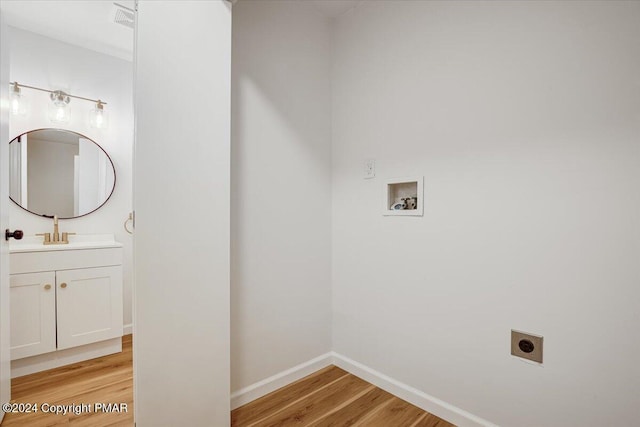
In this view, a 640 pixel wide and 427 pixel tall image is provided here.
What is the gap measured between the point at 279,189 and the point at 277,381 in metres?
1.23

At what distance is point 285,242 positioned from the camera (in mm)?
1987

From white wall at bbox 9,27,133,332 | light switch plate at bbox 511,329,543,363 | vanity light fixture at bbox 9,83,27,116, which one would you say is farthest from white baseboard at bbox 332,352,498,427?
vanity light fixture at bbox 9,83,27,116

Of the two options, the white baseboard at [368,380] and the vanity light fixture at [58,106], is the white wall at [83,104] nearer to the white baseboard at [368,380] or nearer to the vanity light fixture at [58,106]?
the vanity light fixture at [58,106]

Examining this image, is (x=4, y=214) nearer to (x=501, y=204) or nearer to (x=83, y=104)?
(x=83, y=104)

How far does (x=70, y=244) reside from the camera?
8.18 feet

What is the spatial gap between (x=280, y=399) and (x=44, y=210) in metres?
2.42

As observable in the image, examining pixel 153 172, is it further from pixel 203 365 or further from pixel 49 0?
pixel 49 0

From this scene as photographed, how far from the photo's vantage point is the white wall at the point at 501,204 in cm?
118

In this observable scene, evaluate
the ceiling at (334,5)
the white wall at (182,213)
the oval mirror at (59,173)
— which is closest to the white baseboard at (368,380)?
the white wall at (182,213)

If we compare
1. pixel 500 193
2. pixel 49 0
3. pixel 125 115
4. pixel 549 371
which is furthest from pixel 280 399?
pixel 49 0

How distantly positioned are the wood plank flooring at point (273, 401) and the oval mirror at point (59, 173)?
1.31 m

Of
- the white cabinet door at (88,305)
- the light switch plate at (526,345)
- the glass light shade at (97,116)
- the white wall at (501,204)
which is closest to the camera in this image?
the white wall at (501,204)

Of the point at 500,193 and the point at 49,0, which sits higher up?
the point at 49,0

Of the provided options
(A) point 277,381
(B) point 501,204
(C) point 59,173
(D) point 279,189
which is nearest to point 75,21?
(C) point 59,173
